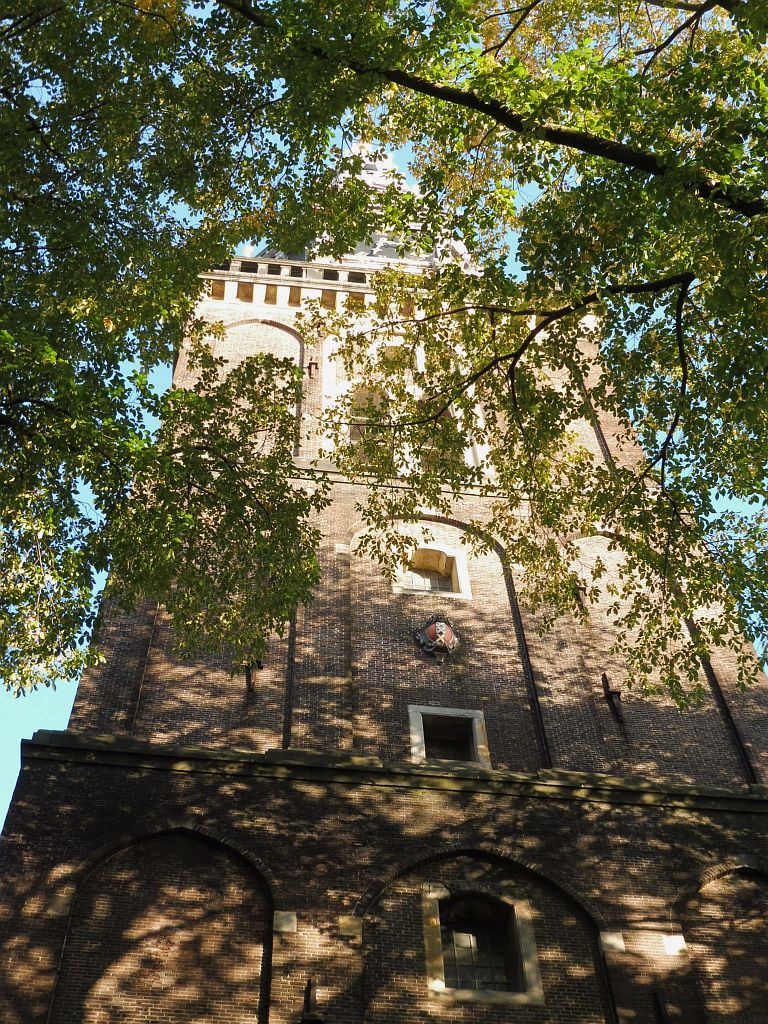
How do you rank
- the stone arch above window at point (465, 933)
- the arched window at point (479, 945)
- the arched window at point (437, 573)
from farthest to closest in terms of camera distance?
the arched window at point (437, 573)
the arched window at point (479, 945)
the stone arch above window at point (465, 933)

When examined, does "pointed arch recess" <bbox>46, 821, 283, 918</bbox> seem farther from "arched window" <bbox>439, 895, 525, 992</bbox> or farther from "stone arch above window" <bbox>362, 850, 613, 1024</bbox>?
"arched window" <bbox>439, 895, 525, 992</bbox>

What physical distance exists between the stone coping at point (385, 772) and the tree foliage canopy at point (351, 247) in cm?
177

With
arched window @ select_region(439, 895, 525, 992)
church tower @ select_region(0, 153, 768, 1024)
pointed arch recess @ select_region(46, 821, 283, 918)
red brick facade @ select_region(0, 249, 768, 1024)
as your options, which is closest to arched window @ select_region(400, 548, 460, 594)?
church tower @ select_region(0, 153, 768, 1024)

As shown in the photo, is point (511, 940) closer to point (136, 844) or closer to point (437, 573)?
point (136, 844)

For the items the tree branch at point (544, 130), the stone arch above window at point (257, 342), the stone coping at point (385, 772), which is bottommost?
the stone coping at point (385, 772)

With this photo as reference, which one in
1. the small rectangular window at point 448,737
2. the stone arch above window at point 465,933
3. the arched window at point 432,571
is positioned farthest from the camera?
the arched window at point 432,571

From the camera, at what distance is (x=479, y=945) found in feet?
50.3

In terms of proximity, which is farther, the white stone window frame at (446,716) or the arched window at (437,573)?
the arched window at (437,573)

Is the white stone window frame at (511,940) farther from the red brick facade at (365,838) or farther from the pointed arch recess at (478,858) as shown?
the pointed arch recess at (478,858)

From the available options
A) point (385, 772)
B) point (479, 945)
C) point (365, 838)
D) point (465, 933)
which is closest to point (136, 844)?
point (365, 838)

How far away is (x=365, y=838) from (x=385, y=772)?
1.20 m

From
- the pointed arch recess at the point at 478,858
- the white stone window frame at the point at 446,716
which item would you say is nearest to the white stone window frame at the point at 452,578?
the white stone window frame at the point at 446,716

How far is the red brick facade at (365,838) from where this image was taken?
14.0 meters

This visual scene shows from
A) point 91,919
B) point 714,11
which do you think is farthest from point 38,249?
point 714,11
